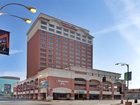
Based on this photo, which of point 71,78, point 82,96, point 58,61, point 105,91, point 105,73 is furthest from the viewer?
point 58,61

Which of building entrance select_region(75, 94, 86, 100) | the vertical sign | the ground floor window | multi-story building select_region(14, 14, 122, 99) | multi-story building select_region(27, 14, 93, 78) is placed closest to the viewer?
the vertical sign

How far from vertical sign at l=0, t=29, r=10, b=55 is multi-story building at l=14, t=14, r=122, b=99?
95253 mm

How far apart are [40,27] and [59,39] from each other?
20304 mm

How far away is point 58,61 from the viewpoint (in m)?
184

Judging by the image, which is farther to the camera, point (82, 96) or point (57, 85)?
point (82, 96)

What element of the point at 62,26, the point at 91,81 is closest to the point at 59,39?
the point at 62,26

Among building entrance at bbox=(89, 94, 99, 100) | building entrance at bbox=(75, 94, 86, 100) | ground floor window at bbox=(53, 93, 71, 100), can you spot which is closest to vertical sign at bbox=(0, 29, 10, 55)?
ground floor window at bbox=(53, 93, 71, 100)

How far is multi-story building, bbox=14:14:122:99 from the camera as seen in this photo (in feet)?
403

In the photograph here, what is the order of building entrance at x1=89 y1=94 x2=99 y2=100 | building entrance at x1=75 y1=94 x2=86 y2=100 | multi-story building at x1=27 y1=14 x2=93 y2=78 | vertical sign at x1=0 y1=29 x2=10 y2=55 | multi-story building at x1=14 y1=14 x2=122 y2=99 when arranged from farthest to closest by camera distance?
multi-story building at x1=27 y1=14 x2=93 y2=78 < building entrance at x1=89 y1=94 x2=99 y2=100 < building entrance at x1=75 y1=94 x2=86 y2=100 < multi-story building at x1=14 y1=14 x2=122 y2=99 < vertical sign at x1=0 y1=29 x2=10 y2=55

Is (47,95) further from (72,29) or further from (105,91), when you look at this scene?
(72,29)

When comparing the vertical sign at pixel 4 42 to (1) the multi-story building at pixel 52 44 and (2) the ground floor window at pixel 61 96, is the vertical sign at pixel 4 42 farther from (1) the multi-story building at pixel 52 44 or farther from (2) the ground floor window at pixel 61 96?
(1) the multi-story building at pixel 52 44

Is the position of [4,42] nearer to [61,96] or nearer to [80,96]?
[61,96]

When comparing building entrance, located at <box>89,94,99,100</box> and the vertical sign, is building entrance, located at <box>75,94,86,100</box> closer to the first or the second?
building entrance, located at <box>89,94,99,100</box>

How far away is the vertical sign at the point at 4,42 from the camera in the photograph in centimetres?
1995
